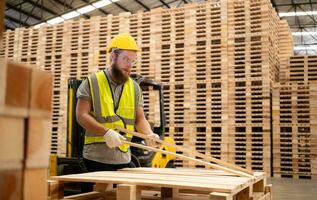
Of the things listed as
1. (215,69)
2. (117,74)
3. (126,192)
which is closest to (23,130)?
(126,192)

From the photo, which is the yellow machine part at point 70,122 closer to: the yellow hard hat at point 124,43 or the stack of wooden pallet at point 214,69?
the yellow hard hat at point 124,43

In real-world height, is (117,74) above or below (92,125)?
above

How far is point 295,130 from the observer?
9.17 m

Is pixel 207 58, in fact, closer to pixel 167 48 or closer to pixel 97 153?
pixel 167 48

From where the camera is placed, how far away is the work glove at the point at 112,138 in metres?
3.26

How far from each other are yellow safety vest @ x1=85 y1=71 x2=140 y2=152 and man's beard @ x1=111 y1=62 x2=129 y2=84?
7 centimetres

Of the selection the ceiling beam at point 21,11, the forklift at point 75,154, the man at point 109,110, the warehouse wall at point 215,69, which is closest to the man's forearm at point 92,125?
the man at point 109,110

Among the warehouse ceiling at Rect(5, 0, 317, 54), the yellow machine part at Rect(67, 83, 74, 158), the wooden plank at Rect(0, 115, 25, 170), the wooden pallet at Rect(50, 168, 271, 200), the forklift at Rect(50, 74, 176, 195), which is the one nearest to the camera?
the wooden plank at Rect(0, 115, 25, 170)

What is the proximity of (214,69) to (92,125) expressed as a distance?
20.6ft

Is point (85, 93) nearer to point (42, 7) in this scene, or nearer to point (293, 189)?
point (293, 189)

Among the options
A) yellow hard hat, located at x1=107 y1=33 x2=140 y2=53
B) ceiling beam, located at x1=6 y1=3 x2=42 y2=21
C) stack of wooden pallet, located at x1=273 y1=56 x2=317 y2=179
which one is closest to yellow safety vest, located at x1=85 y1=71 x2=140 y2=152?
yellow hard hat, located at x1=107 y1=33 x2=140 y2=53

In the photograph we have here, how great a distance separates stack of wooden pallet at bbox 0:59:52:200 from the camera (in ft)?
2.46

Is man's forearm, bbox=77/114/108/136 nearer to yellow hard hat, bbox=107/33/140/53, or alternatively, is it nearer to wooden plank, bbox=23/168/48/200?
yellow hard hat, bbox=107/33/140/53

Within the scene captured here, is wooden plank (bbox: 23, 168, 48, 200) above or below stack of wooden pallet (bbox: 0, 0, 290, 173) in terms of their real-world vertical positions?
below
